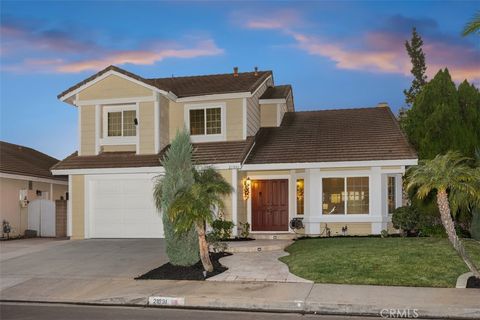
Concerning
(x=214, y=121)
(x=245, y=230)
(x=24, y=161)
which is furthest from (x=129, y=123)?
(x=24, y=161)

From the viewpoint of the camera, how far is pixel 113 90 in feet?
66.1

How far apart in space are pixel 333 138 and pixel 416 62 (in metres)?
24.2

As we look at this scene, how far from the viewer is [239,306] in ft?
31.3

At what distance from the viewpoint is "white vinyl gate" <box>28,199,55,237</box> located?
22.3m

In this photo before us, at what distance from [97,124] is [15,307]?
1107 cm

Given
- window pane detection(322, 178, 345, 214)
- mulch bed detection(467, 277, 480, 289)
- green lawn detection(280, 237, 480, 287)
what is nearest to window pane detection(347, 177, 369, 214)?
window pane detection(322, 178, 345, 214)

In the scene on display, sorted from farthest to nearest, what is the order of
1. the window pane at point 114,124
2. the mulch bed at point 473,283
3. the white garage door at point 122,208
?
1. the window pane at point 114,124
2. the white garage door at point 122,208
3. the mulch bed at point 473,283

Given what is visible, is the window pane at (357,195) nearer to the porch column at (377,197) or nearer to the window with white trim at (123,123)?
the porch column at (377,197)

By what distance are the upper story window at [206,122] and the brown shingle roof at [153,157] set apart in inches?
14.4

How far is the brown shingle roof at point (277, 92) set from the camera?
2267cm

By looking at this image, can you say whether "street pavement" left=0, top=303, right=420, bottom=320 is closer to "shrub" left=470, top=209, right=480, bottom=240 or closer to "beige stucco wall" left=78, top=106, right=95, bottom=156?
"shrub" left=470, top=209, right=480, bottom=240

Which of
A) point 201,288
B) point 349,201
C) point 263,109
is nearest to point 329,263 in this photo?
point 201,288

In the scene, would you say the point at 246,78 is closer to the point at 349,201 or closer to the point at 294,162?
the point at 294,162

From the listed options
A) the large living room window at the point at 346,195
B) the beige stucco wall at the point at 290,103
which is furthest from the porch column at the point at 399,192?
the beige stucco wall at the point at 290,103
